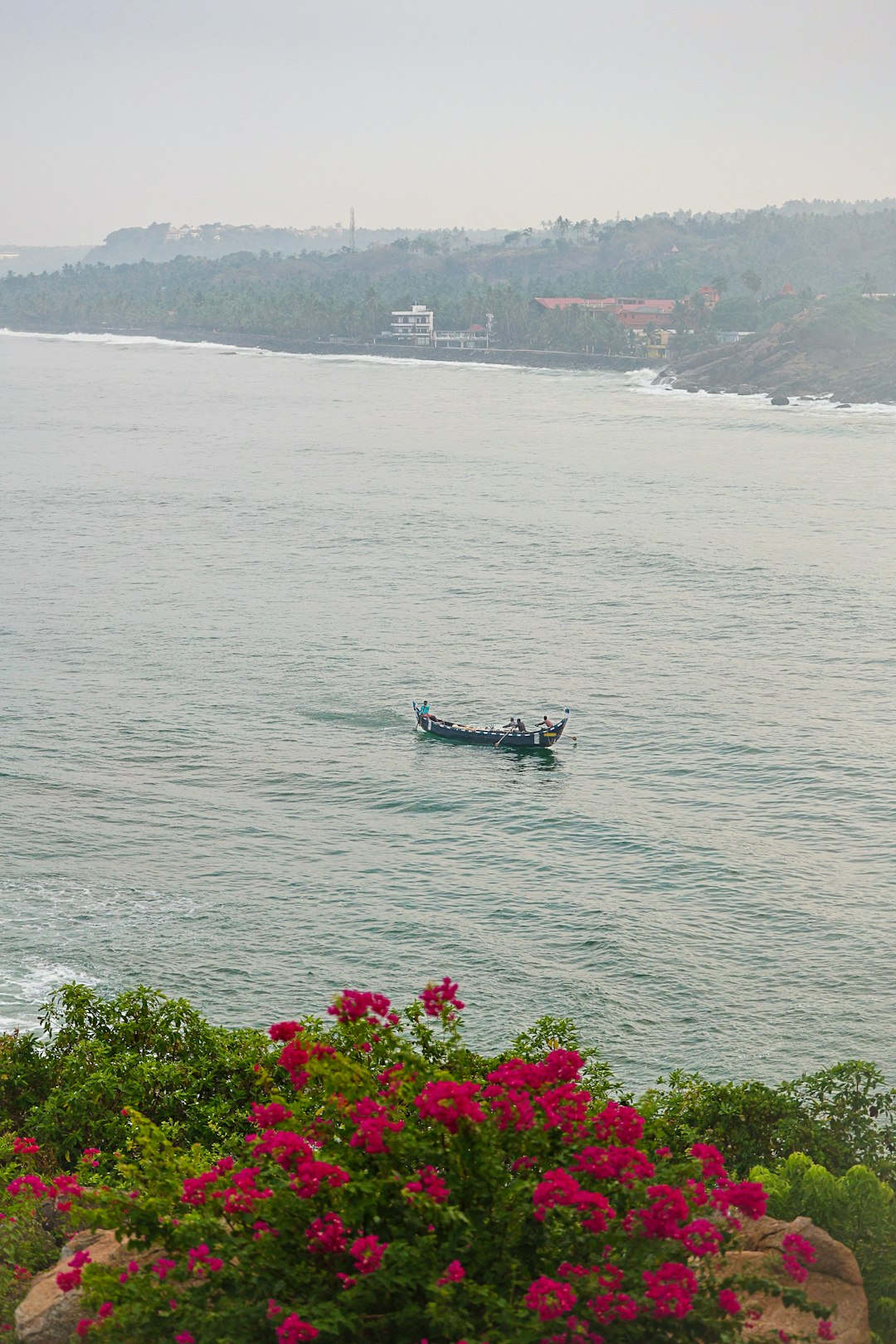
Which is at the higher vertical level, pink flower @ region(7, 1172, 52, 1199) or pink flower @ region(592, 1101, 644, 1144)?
pink flower @ region(592, 1101, 644, 1144)

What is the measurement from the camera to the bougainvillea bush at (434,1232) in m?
12.2

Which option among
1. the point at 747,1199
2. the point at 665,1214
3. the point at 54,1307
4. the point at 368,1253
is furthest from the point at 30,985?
the point at 747,1199

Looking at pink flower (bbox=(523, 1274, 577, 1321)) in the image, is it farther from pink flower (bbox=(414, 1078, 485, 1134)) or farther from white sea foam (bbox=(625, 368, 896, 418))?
white sea foam (bbox=(625, 368, 896, 418))

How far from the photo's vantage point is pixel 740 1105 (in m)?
22.9

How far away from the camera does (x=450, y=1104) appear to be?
1277 cm

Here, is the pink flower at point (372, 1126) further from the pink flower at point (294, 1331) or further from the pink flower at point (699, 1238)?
the pink flower at point (699, 1238)

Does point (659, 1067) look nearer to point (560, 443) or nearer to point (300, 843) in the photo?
point (300, 843)

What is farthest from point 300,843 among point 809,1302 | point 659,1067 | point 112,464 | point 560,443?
point 560,443

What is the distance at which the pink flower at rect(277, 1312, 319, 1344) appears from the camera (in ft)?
38.2

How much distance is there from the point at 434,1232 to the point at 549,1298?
144 cm

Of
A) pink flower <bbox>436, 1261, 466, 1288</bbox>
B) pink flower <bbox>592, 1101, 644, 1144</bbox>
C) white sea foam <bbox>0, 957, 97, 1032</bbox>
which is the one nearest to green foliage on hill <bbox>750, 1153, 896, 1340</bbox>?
pink flower <bbox>592, 1101, 644, 1144</bbox>

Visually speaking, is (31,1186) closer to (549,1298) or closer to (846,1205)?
(549,1298)

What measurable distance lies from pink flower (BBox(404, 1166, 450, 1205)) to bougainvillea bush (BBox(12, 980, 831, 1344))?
3 cm

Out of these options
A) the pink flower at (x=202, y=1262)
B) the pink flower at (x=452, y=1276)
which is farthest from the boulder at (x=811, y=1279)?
the pink flower at (x=202, y=1262)
